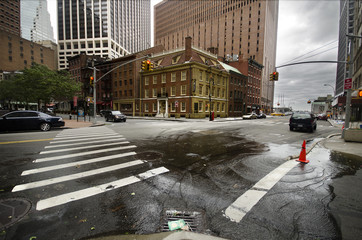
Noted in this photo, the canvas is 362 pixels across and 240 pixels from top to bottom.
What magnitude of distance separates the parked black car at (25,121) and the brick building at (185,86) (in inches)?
913

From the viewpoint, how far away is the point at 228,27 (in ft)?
279

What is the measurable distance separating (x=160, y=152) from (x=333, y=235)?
5.39 metres

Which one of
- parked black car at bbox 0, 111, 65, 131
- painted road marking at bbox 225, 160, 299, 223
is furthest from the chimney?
painted road marking at bbox 225, 160, 299, 223

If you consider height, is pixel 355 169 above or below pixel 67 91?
below

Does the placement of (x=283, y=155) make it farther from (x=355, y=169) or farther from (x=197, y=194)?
(x=197, y=194)

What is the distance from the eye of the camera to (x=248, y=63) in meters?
51.4

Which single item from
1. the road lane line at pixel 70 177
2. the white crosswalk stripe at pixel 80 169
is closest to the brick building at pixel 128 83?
the white crosswalk stripe at pixel 80 169

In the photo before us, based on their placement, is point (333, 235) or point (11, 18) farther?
point (11, 18)

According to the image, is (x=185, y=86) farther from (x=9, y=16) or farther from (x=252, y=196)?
(x=9, y=16)

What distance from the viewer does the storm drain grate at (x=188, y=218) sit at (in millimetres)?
2471

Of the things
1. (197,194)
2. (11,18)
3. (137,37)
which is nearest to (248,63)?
(197,194)

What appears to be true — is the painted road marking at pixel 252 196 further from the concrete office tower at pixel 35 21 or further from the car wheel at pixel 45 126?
the concrete office tower at pixel 35 21

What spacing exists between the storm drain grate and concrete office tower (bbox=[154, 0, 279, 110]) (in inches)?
1866

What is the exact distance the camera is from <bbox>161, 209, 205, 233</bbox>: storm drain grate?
2.47m
